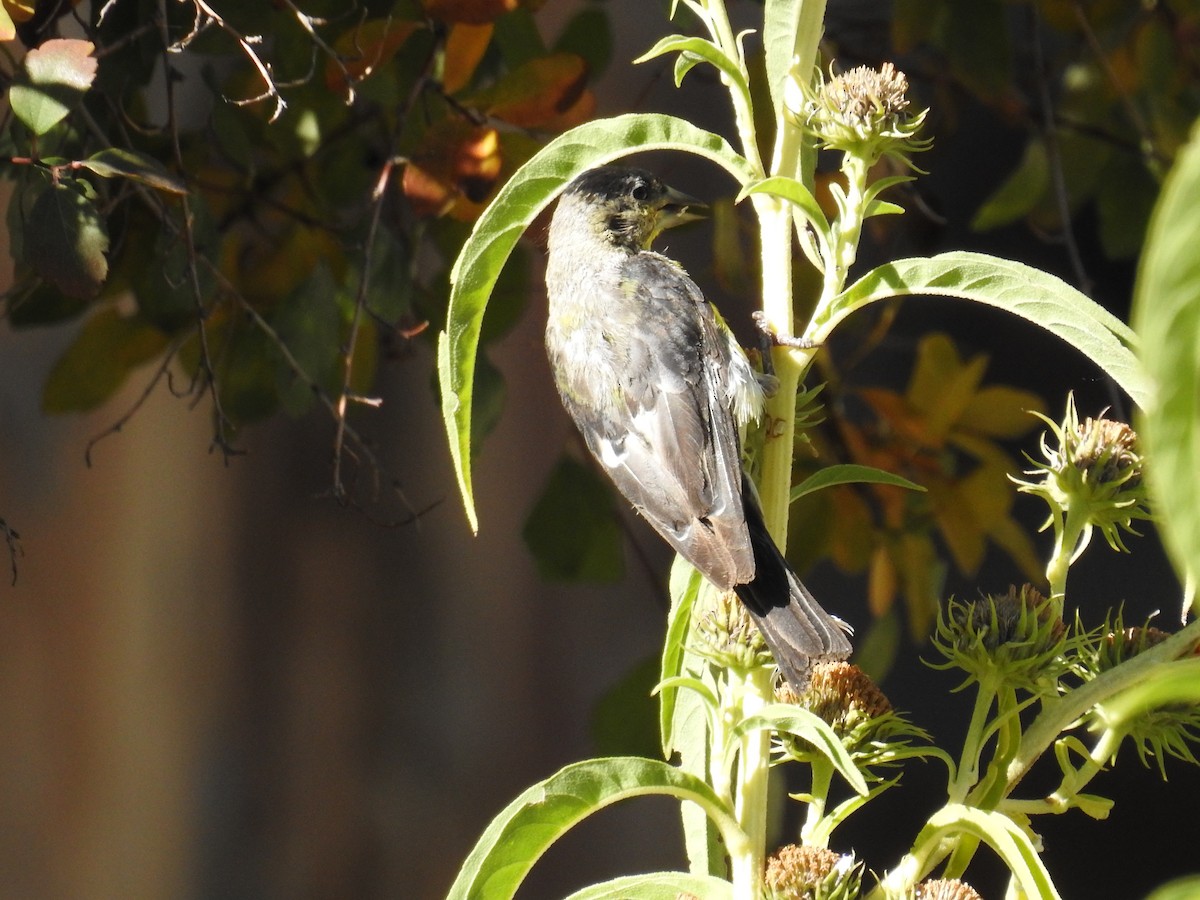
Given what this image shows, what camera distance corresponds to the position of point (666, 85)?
2.47 meters

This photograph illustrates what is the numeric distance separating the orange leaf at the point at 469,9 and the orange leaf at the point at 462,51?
0.09m

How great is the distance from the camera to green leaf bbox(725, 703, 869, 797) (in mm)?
712

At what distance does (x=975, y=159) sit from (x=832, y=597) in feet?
3.20

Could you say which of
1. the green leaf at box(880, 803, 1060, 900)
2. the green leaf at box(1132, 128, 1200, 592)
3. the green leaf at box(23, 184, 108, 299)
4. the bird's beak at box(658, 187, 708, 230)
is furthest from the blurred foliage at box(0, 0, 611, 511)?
the green leaf at box(1132, 128, 1200, 592)

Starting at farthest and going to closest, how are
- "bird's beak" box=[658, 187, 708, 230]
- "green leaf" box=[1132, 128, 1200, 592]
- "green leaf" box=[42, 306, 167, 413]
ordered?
"bird's beak" box=[658, 187, 708, 230]
"green leaf" box=[42, 306, 167, 413]
"green leaf" box=[1132, 128, 1200, 592]

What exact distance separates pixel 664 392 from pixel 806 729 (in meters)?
0.74

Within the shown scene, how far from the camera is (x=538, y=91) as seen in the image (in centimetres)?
146

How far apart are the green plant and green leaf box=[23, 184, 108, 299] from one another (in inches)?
18.6

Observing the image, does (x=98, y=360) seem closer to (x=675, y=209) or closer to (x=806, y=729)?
(x=675, y=209)

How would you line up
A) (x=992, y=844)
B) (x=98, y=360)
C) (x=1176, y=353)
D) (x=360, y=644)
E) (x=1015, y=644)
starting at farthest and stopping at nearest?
1. (x=360, y=644)
2. (x=98, y=360)
3. (x=1015, y=644)
4. (x=992, y=844)
5. (x=1176, y=353)

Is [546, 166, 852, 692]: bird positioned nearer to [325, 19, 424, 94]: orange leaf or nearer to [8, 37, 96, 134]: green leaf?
[325, 19, 424, 94]: orange leaf

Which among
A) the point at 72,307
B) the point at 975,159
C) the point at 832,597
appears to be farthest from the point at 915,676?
the point at 72,307

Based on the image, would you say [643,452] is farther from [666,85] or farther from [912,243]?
[666,85]

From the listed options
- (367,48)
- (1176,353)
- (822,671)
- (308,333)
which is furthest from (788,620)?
(367,48)
